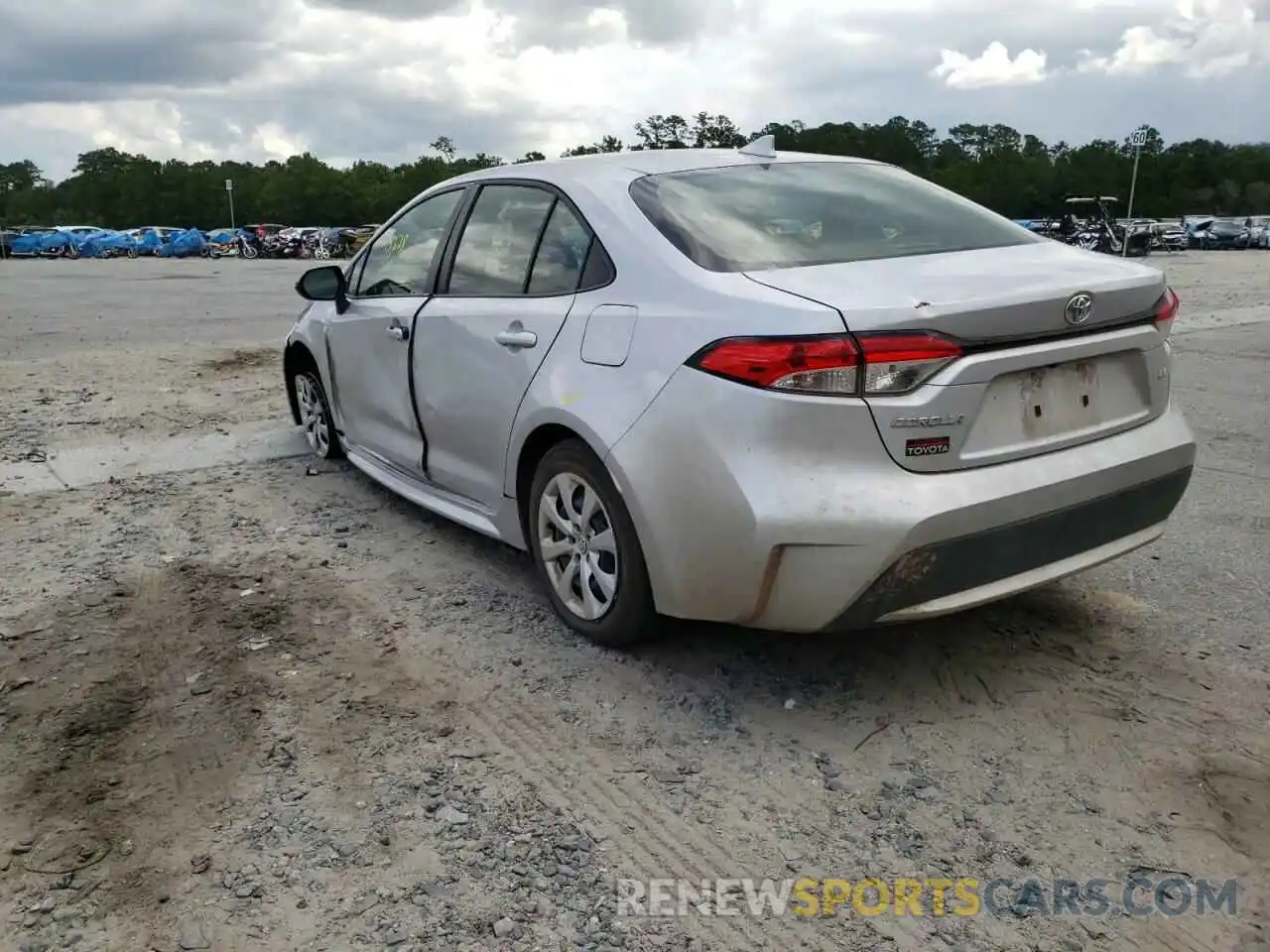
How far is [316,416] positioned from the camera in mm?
6242

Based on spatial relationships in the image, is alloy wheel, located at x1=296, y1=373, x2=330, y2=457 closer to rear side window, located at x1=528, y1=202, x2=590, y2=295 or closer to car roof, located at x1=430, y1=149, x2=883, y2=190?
car roof, located at x1=430, y1=149, x2=883, y2=190

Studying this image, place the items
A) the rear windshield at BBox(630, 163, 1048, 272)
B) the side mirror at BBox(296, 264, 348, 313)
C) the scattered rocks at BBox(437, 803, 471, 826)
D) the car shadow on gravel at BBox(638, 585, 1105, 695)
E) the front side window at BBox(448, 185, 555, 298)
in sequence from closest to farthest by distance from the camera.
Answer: the scattered rocks at BBox(437, 803, 471, 826), the rear windshield at BBox(630, 163, 1048, 272), the car shadow on gravel at BBox(638, 585, 1105, 695), the front side window at BBox(448, 185, 555, 298), the side mirror at BBox(296, 264, 348, 313)

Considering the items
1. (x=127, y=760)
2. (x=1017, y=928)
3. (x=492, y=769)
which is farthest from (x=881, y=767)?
(x=127, y=760)

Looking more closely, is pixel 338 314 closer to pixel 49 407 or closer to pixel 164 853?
pixel 164 853

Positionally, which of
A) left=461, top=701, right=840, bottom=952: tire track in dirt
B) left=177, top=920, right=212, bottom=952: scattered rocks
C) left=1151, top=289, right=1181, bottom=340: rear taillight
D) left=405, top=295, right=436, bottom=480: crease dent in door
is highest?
left=1151, top=289, right=1181, bottom=340: rear taillight

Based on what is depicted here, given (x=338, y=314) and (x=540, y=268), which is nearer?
(x=540, y=268)

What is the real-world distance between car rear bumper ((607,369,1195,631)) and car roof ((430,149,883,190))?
44.8 inches

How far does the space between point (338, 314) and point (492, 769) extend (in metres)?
3.12

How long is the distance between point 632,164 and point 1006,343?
1629 mm

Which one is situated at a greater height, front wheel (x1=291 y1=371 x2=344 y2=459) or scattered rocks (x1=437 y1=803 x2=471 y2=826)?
front wheel (x1=291 y1=371 x2=344 y2=459)

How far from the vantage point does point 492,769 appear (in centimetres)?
301

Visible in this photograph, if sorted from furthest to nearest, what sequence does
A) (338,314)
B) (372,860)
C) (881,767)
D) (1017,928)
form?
(338,314)
(881,767)
(372,860)
(1017,928)

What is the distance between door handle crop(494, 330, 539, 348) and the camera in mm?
3789

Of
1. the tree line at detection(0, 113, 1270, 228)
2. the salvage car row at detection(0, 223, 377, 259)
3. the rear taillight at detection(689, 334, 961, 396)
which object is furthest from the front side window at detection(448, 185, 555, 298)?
the tree line at detection(0, 113, 1270, 228)
